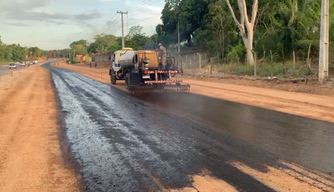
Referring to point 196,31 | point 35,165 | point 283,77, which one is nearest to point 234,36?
point 196,31

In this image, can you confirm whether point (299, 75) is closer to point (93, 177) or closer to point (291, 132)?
point (291, 132)

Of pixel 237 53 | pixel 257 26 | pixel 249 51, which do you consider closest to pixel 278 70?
pixel 249 51

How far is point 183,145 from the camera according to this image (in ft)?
20.4

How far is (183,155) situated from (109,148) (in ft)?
5.18

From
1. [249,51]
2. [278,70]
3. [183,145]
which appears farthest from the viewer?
[249,51]

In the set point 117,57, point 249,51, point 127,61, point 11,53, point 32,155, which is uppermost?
point 11,53

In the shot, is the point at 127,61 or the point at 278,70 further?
the point at 278,70

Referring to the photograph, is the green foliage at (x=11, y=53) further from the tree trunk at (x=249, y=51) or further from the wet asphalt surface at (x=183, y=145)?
the wet asphalt surface at (x=183, y=145)

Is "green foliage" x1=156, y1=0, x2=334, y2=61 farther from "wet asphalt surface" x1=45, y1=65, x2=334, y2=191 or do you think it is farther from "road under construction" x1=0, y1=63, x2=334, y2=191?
"road under construction" x1=0, y1=63, x2=334, y2=191

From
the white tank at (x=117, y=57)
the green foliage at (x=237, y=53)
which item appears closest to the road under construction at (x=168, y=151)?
the white tank at (x=117, y=57)

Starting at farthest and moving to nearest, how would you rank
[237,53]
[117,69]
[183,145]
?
[237,53]
[117,69]
[183,145]

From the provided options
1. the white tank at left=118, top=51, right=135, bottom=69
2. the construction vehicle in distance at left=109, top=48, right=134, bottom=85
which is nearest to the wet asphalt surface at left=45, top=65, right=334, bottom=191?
the white tank at left=118, top=51, right=135, bottom=69

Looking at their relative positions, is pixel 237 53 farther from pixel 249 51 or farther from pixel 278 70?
pixel 278 70

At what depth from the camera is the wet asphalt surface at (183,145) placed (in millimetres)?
4605
